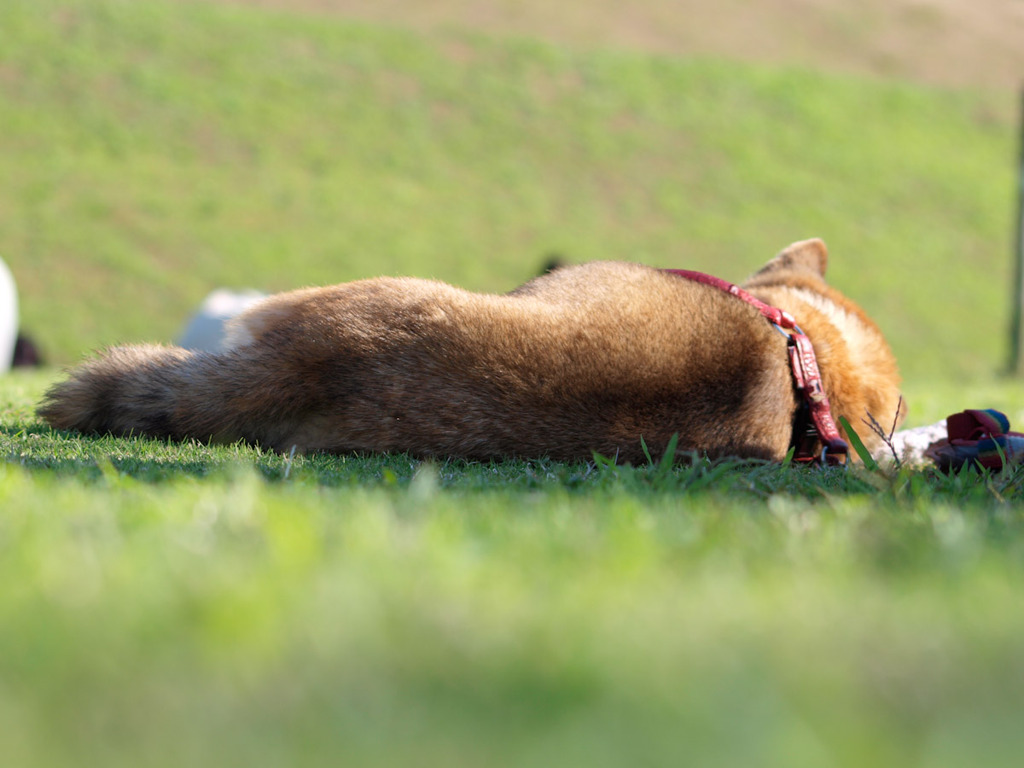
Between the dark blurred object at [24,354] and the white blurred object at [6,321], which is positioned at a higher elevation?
the white blurred object at [6,321]

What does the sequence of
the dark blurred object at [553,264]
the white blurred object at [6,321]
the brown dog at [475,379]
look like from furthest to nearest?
the white blurred object at [6,321] < the dark blurred object at [553,264] < the brown dog at [475,379]

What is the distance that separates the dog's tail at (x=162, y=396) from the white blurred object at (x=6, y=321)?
8426mm

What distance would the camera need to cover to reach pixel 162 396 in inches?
131

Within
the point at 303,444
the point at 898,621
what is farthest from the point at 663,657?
the point at 303,444

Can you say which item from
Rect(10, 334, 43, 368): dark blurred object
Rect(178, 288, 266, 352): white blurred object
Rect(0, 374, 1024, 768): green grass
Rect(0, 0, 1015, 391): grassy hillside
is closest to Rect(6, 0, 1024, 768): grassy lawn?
Rect(0, 374, 1024, 768): green grass

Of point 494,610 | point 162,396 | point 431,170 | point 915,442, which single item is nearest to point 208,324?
point 162,396

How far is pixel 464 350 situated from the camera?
10.1 feet

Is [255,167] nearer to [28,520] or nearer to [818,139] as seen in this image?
[818,139]

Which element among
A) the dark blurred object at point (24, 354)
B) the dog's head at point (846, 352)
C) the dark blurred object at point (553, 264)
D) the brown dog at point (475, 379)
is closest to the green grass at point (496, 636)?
the brown dog at point (475, 379)

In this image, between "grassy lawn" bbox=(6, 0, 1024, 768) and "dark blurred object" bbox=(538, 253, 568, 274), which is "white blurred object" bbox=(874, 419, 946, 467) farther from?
"dark blurred object" bbox=(538, 253, 568, 274)

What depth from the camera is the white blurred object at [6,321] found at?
10.7 meters

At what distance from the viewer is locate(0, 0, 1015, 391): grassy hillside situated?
1839 cm

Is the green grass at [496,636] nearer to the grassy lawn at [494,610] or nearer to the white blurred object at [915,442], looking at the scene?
the grassy lawn at [494,610]

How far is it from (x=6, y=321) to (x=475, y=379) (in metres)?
9.87
